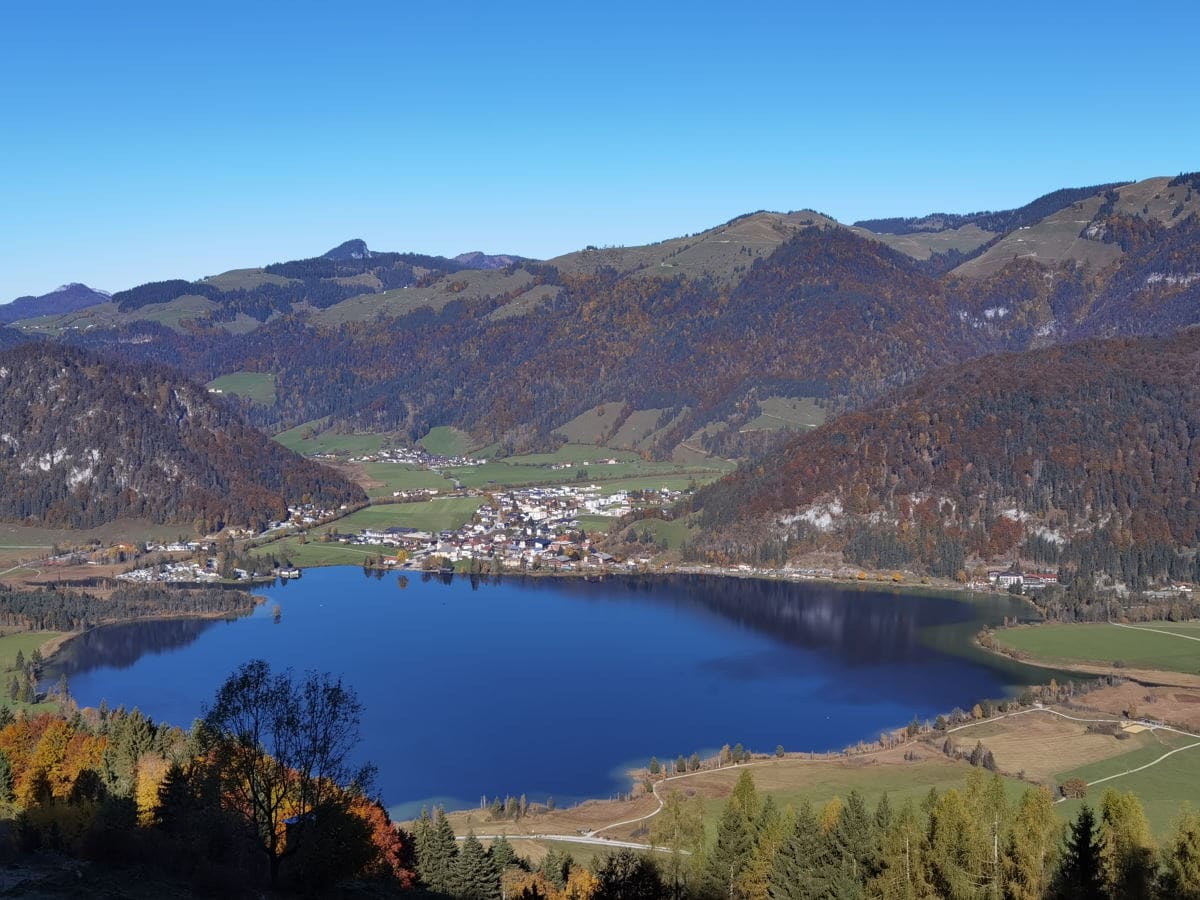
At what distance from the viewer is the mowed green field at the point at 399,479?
493ft

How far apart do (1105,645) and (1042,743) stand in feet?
74.8

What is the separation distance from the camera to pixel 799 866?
102 feet

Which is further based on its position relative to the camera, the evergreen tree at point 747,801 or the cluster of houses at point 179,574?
the cluster of houses at point 179,574

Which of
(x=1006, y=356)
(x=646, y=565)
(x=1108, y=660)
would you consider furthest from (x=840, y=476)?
(x=1108, y=660)

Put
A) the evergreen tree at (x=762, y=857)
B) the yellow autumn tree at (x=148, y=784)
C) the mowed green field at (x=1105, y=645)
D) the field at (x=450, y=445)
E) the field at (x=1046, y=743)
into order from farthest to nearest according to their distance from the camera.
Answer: the field at (x=450, y=445) → the mowed green field at (x=1105, y=645) → the field at (x=1046, y=743) → the yellow autumn tree at (x=148, y=784) → the evergreen tree at (x=762, y=857)

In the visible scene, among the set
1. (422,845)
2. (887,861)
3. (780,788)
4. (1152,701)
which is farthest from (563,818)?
(1152,701)

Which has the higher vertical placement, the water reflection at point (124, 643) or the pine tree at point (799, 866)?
the pine tree at point (799, 866)

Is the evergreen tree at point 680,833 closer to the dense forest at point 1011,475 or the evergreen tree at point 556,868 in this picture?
the evergreen tree at point 556,868

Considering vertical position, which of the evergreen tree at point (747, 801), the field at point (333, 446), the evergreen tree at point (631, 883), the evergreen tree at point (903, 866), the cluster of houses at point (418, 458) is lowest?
the evergreen tree at point (631, 883)

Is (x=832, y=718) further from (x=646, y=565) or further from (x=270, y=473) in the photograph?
(x=270, y=473)

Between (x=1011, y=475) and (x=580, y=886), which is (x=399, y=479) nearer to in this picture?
(x=1011, y=475)

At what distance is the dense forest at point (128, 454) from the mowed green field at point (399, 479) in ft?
22.6

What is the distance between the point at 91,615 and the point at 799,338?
128 metres

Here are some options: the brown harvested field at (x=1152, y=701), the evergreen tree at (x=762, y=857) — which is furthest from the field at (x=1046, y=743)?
the evergreen tree at (x=762, y=857)
